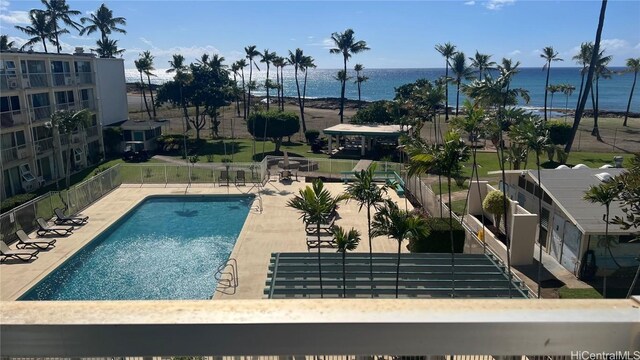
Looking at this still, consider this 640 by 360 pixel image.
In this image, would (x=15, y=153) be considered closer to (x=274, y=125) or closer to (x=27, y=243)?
(x=27, y=243)

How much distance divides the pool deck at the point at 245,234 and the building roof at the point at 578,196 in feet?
23.6

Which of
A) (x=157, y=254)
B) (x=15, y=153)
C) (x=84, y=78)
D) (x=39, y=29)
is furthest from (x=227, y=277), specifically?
(x=39, y=29)

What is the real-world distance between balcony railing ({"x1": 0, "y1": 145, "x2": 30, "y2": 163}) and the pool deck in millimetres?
7008

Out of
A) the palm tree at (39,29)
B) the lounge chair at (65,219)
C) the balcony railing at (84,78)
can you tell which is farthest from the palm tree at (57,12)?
the lounge chair at (65,219)

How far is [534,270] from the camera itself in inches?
729

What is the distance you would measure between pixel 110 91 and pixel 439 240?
133 feet

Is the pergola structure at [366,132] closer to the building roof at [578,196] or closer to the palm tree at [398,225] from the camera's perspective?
the building roof at [578,196]

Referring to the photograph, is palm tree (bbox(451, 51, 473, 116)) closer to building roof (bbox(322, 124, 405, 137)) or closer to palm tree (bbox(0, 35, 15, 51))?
building roof (bbox(322, 124, 405, 137))

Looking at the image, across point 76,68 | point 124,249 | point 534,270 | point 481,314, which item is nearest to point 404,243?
point 534,270

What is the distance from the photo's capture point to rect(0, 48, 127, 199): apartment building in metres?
31.7

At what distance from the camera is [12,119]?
31.7 meters

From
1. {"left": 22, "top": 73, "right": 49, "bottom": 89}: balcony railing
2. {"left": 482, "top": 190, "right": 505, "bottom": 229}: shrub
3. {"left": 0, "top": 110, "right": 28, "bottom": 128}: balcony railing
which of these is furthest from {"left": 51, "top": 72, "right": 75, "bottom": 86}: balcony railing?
{"left": 482, "top": 190, "right": 505, "bottom": 229}: shrub

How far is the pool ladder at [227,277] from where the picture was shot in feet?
57.4

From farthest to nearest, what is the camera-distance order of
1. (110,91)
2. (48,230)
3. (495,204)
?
(110,91), (48,230), (495,204)
